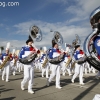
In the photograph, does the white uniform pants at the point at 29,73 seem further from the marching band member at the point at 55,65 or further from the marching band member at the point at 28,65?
the marching band member at the point at 55,65

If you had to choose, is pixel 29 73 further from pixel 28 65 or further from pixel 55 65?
pixel 55 65

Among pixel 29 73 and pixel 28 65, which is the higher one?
pixel 28 65

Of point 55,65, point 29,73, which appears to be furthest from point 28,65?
point 55,65

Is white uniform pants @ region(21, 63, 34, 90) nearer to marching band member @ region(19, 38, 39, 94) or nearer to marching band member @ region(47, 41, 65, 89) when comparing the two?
marching band member @ region(19, 38, 39, 94)

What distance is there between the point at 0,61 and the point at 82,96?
800 centimetres

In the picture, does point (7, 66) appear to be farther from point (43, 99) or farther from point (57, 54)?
point (43, 99)

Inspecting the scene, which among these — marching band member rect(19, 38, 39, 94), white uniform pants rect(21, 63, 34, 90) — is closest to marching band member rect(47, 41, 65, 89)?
marching band member rect(19, 38, 39, 94)

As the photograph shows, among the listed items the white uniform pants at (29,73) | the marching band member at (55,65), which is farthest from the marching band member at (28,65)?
the marching band member at (55,65)

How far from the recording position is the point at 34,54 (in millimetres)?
7625

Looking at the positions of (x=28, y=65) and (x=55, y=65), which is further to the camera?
(x=55, y=65)

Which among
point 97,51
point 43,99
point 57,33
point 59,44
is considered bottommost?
point 43,99

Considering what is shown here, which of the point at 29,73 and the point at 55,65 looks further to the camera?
the point at 55,65

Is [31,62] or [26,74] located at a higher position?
[31,62]

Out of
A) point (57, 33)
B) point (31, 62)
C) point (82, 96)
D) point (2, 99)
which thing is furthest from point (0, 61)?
point (82, 96)
